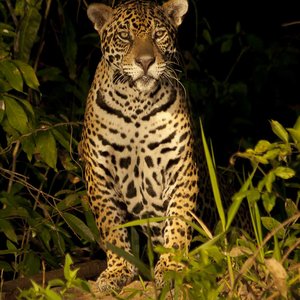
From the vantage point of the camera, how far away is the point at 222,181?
8664 millimetres

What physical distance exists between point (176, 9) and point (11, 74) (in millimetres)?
1075

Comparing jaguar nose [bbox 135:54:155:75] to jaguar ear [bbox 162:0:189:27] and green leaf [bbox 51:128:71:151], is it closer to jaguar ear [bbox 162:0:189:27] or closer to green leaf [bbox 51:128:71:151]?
jaguar ear [bbox 162:0:189:27]

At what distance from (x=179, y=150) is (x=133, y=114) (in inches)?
13.7

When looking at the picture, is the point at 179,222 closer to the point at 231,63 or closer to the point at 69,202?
the point at 69,202

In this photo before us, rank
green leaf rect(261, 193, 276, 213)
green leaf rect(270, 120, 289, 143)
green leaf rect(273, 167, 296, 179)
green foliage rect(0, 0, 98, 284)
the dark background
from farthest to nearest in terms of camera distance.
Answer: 1. the dark background
2. green foliage rect(0, 0, 98, 284)
3. green leaf rect(270, 120, 289, 143)
4. green leaf rect(261, 193, 276, 213)
5. green leaf rect(273, 167, 296, 179)

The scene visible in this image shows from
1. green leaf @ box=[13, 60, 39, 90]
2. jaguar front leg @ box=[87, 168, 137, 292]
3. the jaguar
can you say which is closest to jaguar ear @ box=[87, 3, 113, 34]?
the jaguar

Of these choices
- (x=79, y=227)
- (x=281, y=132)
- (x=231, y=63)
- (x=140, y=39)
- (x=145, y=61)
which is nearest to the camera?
(x=281, y=132)

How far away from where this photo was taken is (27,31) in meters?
8.92

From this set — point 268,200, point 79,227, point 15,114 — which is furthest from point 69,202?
point 268,200

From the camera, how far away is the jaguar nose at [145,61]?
24.5 feet

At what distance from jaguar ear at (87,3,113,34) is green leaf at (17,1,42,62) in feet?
3.58

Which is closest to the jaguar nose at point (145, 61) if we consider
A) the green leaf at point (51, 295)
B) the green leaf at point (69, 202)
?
the green leaf at point (69, 202)

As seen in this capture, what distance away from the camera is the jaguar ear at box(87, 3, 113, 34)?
25.7 feet

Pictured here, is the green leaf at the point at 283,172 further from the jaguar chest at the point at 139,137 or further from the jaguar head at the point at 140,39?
the jaguar chest at the point at 139,137
